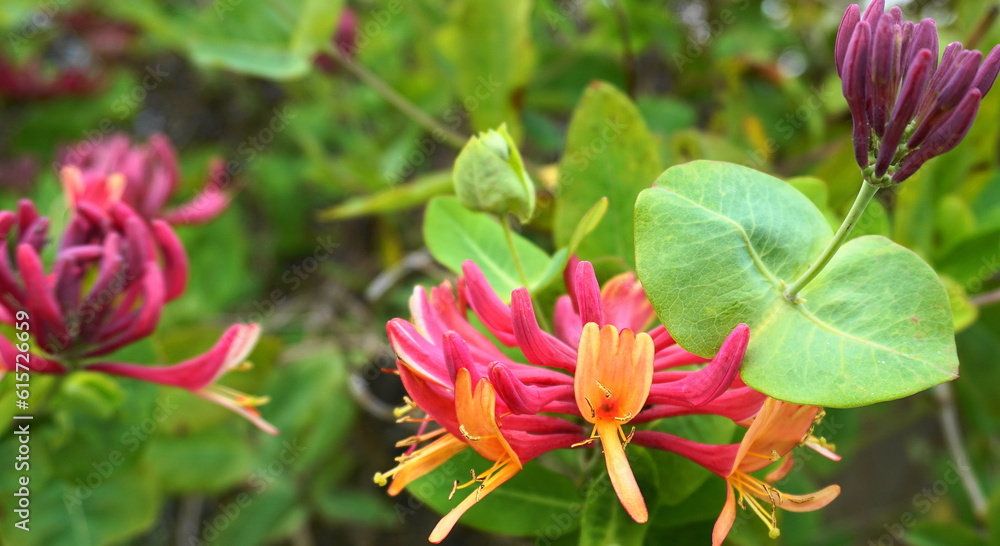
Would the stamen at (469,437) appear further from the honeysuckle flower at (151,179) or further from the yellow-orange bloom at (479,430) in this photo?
the honeysuckle flower at (151,179)

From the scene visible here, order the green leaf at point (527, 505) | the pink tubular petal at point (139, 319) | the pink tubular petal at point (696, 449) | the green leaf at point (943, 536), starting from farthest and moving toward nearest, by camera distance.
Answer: the green leaf at point (943, 536)
the pink tubular petal at point (139, 319)
the green leaf at point (527, 505)
the pink tubular petal at point (696, 449)

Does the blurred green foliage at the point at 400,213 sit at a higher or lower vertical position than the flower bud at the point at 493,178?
lower

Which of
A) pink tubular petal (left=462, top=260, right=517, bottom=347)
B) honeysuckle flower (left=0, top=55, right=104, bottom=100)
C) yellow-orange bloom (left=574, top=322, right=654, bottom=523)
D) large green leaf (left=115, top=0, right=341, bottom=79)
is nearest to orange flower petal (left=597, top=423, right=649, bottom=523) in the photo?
yellow-orange bloom (left=574, top=322, right=654, bottom=523)

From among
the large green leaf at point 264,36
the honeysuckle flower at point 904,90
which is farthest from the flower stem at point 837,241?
the large green leaf at point 264,36

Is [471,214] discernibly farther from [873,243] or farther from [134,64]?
[134,64]

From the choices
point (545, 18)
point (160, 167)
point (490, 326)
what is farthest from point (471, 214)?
point (545, 18)

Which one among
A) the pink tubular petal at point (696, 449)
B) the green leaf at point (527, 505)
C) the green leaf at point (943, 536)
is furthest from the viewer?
the green leaf at point (943, 536)

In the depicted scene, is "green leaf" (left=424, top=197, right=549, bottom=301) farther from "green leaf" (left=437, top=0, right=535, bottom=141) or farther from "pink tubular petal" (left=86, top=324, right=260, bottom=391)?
"green leaf" (left=437, top=0, right=535, bottom=141)
